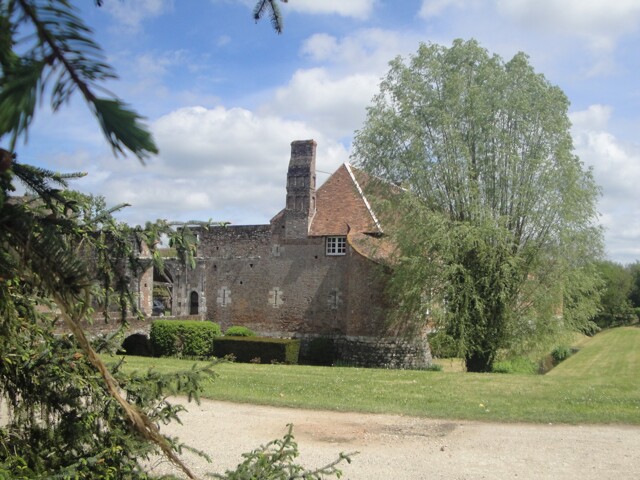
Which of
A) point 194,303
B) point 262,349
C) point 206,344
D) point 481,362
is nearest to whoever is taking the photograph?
point 481,362

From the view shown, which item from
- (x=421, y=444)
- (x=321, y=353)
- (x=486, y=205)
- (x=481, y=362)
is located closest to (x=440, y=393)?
(x=421, y=444)

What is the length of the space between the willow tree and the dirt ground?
8.51 m

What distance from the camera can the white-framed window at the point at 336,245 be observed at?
24047mm

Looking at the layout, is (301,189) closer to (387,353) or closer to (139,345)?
(387,353)

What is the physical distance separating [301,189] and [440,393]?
13523 millimetres

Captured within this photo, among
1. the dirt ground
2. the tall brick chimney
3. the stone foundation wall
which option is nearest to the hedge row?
the stone foundation wall

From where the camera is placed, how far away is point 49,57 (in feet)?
4.27

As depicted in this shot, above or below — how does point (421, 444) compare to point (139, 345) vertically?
below

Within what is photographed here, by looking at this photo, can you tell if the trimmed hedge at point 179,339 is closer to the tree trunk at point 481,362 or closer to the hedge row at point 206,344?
the hedge row at point 206,344

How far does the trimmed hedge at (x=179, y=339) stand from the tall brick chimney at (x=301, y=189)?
5501 millimetres

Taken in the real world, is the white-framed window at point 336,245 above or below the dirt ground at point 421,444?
above

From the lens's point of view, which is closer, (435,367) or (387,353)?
(387,353)

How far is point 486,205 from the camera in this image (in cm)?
1838

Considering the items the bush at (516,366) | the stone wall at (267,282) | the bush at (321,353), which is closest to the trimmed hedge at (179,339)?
the stone wall at (267,282)
